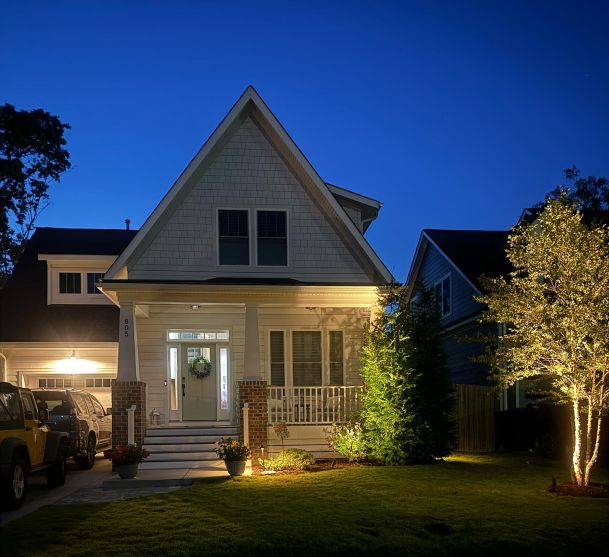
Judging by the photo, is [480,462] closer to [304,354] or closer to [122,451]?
[304,354]

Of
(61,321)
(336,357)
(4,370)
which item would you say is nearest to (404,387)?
(336,357)

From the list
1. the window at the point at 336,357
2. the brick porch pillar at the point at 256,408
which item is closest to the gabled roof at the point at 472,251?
the window at the point at 336,357

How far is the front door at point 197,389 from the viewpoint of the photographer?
19031mm

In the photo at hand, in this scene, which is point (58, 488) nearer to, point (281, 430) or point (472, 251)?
point (281, 430)

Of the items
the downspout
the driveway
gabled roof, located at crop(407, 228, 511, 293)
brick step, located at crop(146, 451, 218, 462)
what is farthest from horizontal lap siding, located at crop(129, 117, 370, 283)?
the downspout

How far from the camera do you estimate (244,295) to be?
16578mm

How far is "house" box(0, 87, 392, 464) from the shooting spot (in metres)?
16.4

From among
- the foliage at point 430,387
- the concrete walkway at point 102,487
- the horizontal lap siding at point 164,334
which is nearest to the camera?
the concrete walkway at point 102,487

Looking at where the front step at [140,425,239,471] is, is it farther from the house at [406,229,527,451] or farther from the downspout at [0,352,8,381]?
the house at [406,229,527,451]

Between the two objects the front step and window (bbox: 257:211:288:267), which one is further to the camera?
window (bbox: 257:211:288:267)

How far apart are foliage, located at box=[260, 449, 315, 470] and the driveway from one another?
3508mm

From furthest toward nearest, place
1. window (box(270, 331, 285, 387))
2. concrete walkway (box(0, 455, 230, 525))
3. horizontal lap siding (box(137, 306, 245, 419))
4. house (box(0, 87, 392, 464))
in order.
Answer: window (box(270, 331, 285, 387))
horizontal lap siding (box(137, 306, 245, 419))
house (box(0, 87, 392, 464))
concrete walkway (box(0, 455, 230, 525))

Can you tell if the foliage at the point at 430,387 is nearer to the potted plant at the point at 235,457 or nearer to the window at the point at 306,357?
the potted plant at the point at 235,457

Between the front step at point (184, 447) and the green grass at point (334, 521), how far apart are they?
2.89m
